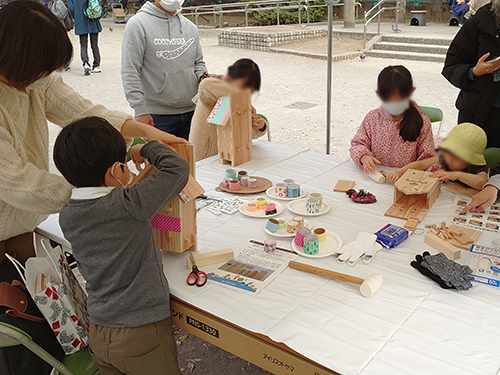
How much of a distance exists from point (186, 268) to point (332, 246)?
0.45 m

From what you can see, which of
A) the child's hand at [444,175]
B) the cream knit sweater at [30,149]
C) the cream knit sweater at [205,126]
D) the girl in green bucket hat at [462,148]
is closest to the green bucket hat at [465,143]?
the girl in green bucket hat at [462,148]

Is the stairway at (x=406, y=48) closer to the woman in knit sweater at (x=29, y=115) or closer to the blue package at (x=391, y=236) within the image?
the blue package at (x=391, y=236)

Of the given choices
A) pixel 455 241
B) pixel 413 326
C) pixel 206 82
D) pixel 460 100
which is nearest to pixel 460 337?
pixel 413 326

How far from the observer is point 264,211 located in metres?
1.63

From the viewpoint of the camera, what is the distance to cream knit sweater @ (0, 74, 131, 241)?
1.15 meters

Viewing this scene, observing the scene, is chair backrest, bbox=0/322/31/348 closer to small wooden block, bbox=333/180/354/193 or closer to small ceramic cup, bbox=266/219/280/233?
small ceramic cup, bbox=266/219/280/233

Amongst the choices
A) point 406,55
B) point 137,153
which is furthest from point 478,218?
point 137,153

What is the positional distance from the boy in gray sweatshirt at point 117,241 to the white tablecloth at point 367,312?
0.40 feet

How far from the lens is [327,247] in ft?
4.45

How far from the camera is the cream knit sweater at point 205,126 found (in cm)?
217

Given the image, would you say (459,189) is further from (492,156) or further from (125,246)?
(125,246)

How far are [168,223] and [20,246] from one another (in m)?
0.53

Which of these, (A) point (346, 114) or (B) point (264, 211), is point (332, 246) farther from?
(A) point (346, 114)

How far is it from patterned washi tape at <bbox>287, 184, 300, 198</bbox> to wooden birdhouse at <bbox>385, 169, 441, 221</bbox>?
0.35 metres
